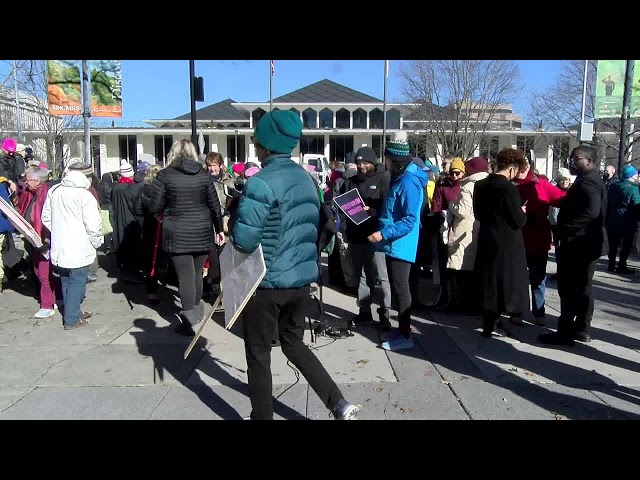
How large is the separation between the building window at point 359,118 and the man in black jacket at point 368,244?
36974mm

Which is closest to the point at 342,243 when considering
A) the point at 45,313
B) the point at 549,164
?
the point at 45,313

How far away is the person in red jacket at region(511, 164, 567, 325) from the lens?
19.0 feet

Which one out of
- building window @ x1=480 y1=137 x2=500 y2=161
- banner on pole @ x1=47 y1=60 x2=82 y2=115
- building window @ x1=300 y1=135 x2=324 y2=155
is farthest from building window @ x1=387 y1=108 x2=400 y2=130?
banner on pole @ x1=47 y1=60 x2=82 y2=115

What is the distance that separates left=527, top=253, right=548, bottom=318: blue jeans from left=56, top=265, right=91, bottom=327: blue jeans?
4.86 metres

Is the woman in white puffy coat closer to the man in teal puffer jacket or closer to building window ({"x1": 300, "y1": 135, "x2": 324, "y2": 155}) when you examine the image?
the man in teal puffer jacket

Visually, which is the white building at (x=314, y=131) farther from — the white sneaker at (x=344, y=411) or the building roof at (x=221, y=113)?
the white sneaker at (x=344, y=411)

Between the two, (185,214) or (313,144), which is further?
(313,144)

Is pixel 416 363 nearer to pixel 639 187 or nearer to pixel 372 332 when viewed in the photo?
pixel 372 332

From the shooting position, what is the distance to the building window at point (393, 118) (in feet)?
134

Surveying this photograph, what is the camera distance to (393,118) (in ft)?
135

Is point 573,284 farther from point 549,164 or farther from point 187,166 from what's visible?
point 549,164

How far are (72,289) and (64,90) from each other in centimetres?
1095
